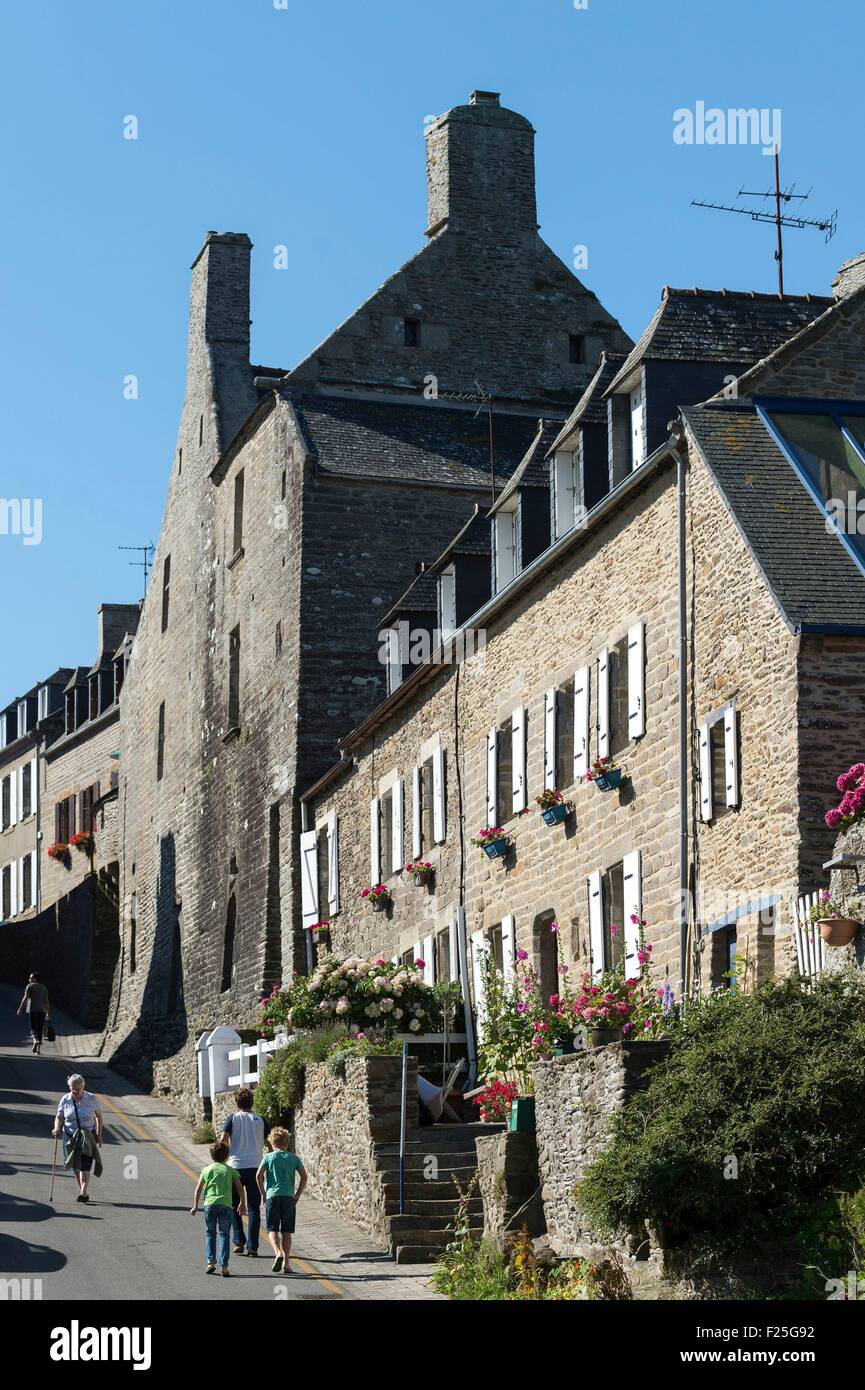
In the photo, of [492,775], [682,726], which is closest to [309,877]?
[492,775]

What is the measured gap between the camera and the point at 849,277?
73.0ft

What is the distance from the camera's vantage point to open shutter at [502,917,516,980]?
22594 mm

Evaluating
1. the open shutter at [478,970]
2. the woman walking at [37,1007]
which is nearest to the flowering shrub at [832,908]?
the open shutter at [478,970]

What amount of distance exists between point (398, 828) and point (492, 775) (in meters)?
4.06

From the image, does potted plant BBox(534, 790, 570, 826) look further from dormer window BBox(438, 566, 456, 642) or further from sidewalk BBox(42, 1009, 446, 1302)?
dormer window BBox(438, 566, 456, 642)

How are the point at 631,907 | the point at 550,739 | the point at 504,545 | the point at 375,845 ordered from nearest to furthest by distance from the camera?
the point at 631,907
the point at 550,739
the point at 504,545
the point at 375,845

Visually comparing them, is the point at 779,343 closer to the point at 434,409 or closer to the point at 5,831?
the point at 434,409

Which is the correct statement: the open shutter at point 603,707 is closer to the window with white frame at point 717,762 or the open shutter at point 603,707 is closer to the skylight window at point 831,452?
the window with white frame at point 717,762

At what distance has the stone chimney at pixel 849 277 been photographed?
22.0 metres

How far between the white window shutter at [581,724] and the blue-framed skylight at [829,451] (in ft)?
10.4

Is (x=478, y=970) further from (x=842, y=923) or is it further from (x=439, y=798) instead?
(x=842, y=923)

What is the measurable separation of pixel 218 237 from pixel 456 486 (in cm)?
858

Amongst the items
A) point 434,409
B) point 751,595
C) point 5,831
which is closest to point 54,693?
point 5,831

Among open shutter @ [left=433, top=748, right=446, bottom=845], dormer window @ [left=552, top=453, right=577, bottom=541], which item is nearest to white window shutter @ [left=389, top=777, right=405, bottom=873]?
open shutter @ [left=433, top=748, right=446, bottom=845]
